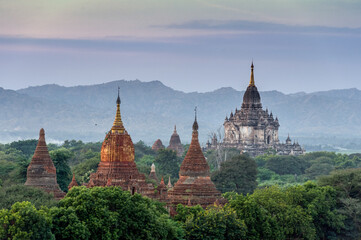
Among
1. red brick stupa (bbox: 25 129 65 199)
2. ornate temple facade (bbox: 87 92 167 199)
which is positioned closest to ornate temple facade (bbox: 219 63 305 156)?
ornate temple facade (bbox: 87 92 167 199)

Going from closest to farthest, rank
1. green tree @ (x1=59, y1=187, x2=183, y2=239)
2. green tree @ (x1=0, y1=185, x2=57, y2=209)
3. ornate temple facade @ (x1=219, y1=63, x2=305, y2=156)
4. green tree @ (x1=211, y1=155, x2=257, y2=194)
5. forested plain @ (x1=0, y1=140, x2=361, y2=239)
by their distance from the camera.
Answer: forested plain @ (x1=0, y1=140, x2=361, y2=239)
green tree @ (x1=59, y1=187, x2=183, y2=239)
green tree @ (x1=0, y1=185, x2=57, y2=209)
green tree @ (x1=211, y1=155, x2=257, y2=194)
ornate temple facade @ (x1=219, y1=63, x2=305, y2=156)

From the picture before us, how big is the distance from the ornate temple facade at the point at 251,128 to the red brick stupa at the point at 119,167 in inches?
3159

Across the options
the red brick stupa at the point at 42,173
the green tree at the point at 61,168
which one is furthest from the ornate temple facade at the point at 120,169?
the green tree at the point at 61,168

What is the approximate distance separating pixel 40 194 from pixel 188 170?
13598 mm

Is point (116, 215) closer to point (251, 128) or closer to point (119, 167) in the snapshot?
point (119, 167)

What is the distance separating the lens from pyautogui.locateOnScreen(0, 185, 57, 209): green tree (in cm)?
4859

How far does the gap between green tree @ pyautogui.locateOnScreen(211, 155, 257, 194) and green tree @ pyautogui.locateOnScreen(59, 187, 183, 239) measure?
136 ft

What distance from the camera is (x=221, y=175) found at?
306 feet

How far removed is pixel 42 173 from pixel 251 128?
87756mm

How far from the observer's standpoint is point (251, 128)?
144m

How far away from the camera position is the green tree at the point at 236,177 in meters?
91.9

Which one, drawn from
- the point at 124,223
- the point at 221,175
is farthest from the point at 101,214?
the point at 221,175

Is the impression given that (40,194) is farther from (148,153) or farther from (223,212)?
(148,153)

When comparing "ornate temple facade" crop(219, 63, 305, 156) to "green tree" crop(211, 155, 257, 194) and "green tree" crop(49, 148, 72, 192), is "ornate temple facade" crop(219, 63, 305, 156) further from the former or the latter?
"green tree" crop(49, 148, 72, 192)
